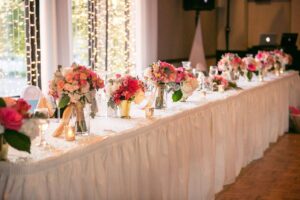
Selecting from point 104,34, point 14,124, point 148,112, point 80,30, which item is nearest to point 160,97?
point 148,112

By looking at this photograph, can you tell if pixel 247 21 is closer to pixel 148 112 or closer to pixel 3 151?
pixel 148 112

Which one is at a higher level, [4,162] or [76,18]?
[76,18]

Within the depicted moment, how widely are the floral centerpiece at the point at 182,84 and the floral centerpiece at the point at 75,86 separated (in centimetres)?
132

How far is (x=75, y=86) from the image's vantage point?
2.87m

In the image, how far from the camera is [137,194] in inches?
129

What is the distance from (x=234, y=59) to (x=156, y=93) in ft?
7.74

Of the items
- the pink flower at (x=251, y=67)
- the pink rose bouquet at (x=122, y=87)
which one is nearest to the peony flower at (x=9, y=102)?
the pink rose bouquet at (x=122, y=87)

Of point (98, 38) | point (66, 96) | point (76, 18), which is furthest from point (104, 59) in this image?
point (66, 96)

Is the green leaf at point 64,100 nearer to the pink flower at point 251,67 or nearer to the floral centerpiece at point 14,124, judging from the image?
the floral centerpiece at point 14,124

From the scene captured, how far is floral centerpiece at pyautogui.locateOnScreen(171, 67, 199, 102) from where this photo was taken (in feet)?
13.8

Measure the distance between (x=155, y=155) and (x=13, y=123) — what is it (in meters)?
1.43

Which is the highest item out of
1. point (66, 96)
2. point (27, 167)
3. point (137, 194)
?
point (66, 96)

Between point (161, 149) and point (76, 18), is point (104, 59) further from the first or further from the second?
point (161, 149)

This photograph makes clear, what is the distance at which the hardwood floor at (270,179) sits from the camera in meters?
4.72
